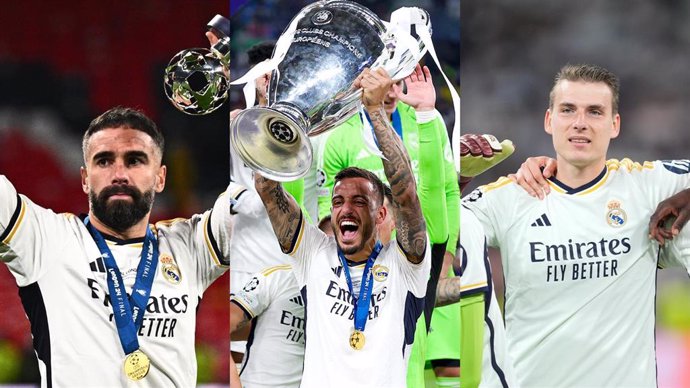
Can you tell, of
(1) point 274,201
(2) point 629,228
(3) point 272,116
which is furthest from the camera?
(2) point 629,228

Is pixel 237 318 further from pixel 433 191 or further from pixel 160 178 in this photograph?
pixel 433 191

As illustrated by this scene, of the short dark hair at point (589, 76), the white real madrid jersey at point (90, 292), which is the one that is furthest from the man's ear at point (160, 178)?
the short dark hair at point (589, 76)

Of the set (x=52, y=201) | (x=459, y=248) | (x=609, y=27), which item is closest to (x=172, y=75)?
(x=52, y=201)

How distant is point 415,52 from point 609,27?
43.4 inches

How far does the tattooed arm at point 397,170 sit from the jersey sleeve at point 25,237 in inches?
63.7

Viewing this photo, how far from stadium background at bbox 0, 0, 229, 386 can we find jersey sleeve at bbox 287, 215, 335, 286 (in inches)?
22.0

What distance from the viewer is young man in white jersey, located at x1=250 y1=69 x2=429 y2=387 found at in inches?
185

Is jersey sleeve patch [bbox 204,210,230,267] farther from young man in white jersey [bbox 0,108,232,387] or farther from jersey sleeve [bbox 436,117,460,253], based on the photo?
jersey sleeve [bbox 436,117,460,253]

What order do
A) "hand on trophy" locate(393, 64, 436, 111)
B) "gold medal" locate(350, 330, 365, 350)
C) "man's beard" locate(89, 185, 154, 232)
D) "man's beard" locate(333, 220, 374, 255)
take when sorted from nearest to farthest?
"gold medal" locate(350, 330, 365, 350), "man's beard" locate(333, 220, 374, 255), "hand on trophy" locate(393, 64, 436, 111), "man's beard" locate(89, 185, 154, 232)

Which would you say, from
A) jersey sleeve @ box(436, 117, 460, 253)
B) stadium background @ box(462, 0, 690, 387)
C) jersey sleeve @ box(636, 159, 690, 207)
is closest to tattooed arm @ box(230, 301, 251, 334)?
jersey sleeve @ box(436, 117, 460, 253)

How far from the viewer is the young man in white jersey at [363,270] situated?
4699mm

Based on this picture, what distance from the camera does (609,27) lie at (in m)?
5.32

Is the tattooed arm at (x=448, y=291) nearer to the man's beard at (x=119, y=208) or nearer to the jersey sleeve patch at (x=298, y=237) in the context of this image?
the jersey sleeve patch at (x=298, y=237)

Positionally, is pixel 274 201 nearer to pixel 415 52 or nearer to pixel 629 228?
pixel 415 52
